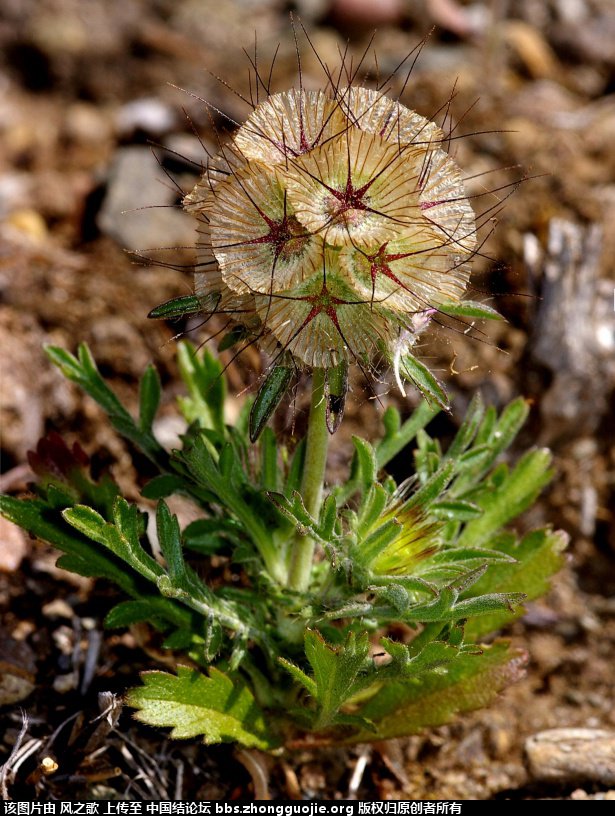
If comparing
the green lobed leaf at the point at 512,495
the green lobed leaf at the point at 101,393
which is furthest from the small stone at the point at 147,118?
the green lobed leaf at the point at 512,495

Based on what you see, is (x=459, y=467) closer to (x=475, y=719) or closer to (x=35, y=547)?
(x=475, y=719)

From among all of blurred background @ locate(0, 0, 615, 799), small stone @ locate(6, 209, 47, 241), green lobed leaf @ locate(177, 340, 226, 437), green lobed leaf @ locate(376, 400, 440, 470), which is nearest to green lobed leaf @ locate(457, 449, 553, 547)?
green lobed leaf @ locate(376, 400, 440, 470)

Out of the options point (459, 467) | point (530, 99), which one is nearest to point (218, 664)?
point (459, 467)

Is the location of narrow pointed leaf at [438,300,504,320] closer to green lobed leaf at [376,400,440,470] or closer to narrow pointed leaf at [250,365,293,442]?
narrow pointed leaf at [250,365,293,442]

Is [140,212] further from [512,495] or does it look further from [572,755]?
[572,755]

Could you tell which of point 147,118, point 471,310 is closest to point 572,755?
point 471,310

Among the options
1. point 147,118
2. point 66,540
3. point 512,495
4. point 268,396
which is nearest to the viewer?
point 268,396

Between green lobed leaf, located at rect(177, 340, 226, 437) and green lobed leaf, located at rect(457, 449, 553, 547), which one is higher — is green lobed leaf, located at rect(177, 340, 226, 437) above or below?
above
